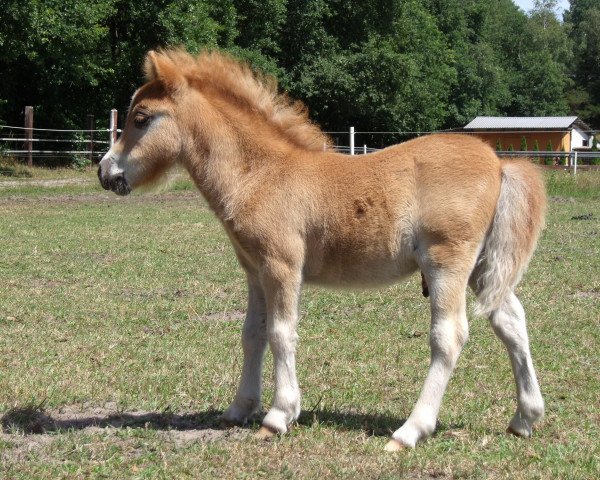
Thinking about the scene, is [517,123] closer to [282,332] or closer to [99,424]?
[282,332]

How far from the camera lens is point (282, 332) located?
5.34 metres

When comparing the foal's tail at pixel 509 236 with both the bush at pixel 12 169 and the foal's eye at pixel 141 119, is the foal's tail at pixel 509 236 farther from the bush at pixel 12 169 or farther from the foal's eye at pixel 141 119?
the bush at pixel 12 169

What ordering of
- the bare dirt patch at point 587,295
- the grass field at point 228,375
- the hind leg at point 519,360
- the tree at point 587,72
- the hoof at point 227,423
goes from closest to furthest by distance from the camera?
the grass field at point 228,375, the hind leg at point 519,360, the hoof at point 227,423, the bare dirt patch at point 587,295, the tree at point 587,72

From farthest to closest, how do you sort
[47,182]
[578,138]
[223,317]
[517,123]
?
[578,138]
[517,123]
[47,182]
[223,317]

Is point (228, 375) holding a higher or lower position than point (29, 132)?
lower

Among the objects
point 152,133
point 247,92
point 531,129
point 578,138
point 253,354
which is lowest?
point 253,354

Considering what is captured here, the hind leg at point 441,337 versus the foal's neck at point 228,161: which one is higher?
the foal's neck at point 228,161

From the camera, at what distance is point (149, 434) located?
5.29 meters

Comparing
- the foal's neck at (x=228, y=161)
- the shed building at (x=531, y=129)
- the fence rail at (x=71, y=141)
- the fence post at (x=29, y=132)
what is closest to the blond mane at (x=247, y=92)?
the foal's neck at (x=228, y=161)

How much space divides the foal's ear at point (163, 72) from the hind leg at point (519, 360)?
8.19ft

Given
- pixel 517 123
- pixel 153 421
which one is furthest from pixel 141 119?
pixel 517 123

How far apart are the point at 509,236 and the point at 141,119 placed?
243cm

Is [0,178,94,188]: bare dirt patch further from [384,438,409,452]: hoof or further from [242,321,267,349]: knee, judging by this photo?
[384,438,409,452]: hoof

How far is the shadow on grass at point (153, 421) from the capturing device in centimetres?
551
